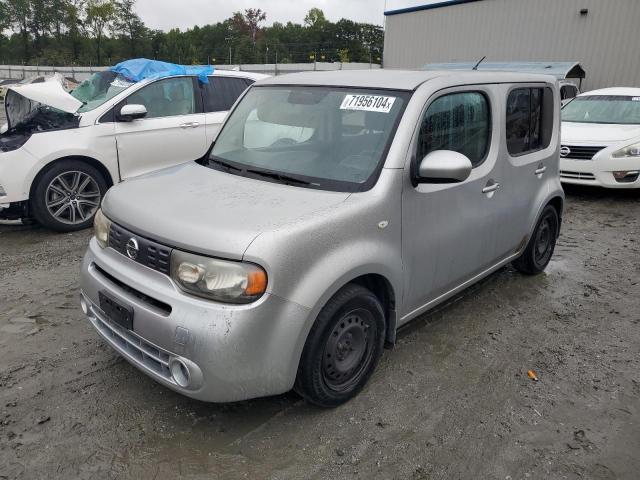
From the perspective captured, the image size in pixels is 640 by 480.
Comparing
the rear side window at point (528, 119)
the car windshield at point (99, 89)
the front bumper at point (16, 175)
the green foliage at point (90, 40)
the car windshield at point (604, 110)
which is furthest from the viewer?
the green foliage at point (90, 40)

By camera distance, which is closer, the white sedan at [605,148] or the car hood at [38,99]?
the car hood at [38,99]

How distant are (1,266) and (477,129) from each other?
14.7 feet

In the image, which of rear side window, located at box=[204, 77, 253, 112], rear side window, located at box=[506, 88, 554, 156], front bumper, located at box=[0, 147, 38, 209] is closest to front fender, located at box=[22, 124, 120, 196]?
front bumper, located at box=[0, 147, 38, 209]

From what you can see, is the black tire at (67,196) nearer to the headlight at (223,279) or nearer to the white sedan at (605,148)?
the headlight at (223,279)

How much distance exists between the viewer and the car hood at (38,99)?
5.66m

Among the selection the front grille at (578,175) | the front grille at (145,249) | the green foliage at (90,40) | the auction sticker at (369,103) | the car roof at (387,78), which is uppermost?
the green foliage at (90,40)

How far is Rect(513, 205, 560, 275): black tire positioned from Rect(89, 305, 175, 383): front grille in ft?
11.2

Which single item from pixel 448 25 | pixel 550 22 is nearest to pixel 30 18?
pixel 448 25

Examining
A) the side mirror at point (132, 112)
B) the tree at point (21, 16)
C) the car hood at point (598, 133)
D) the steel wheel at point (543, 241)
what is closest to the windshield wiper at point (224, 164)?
the side mirror at point (132, 112)

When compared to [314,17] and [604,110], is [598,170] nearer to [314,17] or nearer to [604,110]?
[604,110]

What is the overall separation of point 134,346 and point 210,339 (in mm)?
587

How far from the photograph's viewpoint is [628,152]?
25.3 feet

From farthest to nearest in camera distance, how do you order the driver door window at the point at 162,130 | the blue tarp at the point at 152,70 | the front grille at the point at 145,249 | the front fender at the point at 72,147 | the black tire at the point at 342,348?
the blue tarp at the point at 152,70
the driver door window at the point at 162,130
the front fender at the point at 72,147
the black tire at the point at 342,348
the front grille at the point at 145,249

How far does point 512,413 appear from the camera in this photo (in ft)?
9.52
